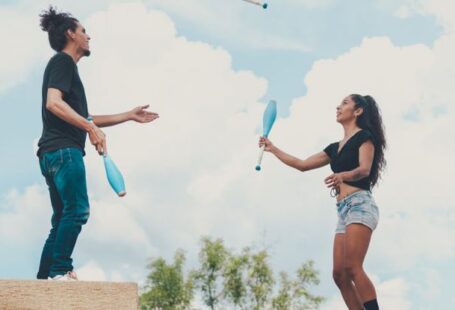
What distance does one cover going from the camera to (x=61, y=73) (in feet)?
20.3

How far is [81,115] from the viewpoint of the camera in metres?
6.29

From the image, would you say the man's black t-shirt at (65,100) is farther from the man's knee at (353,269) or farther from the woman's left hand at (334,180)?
the man's knee at (353,269)

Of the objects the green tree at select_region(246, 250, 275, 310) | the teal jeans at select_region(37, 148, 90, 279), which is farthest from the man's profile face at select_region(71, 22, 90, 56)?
the green tree at select_region(246, 250, 275, 310)

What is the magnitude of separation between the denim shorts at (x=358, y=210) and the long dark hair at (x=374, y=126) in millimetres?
316

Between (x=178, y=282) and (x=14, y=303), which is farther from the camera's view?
(x=178, y=282)

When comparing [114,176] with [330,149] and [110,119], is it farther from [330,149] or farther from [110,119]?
[330,149]

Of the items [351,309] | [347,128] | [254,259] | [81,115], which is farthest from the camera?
[254,259]

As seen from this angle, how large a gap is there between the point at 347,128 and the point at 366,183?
62cm

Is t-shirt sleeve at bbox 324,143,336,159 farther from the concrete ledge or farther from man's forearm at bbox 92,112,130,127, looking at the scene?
the concrete ledge

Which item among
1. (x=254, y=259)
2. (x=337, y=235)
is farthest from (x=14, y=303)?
(x=254, y=259)

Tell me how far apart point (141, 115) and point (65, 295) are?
72.3 inches

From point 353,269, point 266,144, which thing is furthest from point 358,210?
point 266,144

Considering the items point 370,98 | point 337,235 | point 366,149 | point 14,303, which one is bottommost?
point 14,303

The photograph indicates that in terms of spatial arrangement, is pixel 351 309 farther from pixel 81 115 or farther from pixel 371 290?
pixel 81 115
